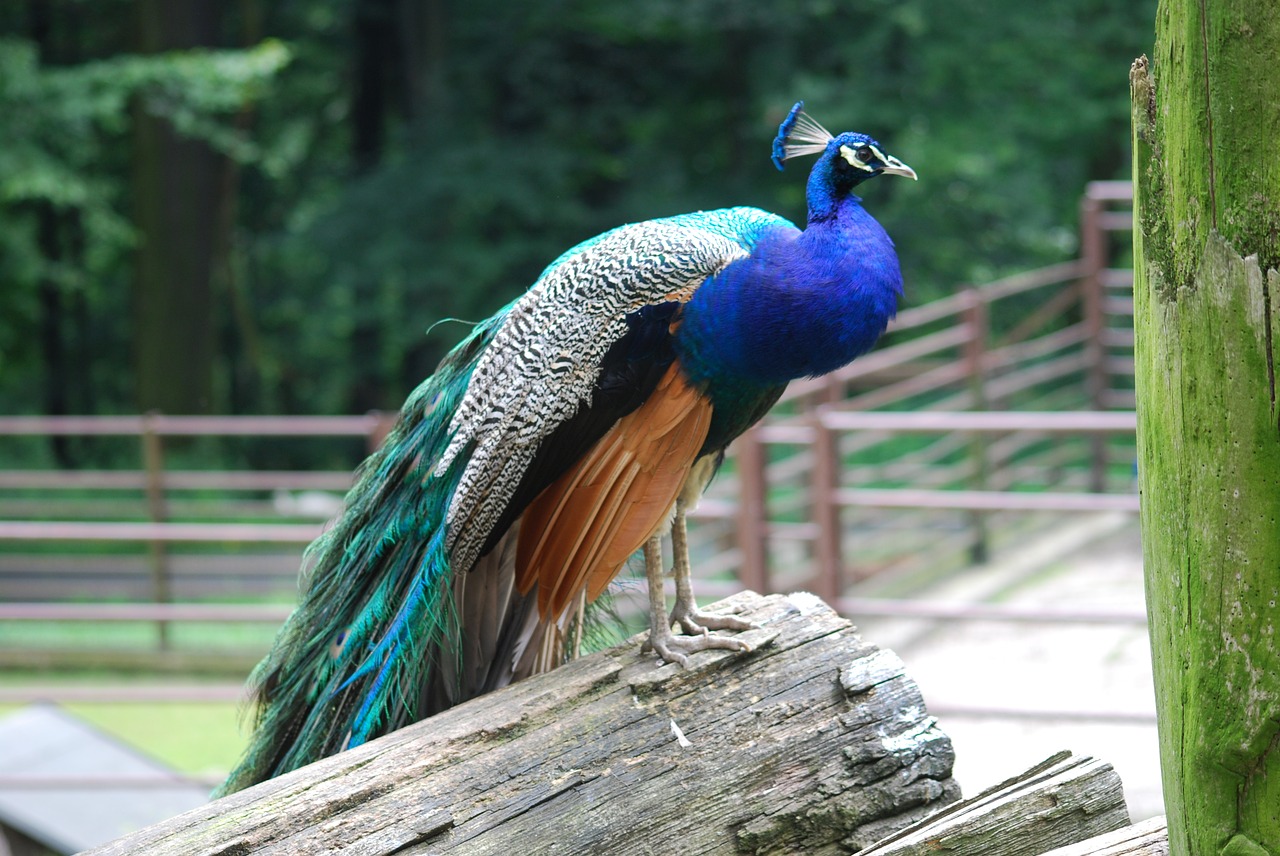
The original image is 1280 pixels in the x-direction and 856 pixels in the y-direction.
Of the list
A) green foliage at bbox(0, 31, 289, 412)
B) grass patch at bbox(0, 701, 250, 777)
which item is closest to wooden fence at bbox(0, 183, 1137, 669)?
grass patch at bbox(0, 701, 250, 777)

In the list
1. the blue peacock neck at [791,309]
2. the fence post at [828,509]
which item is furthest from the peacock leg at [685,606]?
the fence post at [828,509]

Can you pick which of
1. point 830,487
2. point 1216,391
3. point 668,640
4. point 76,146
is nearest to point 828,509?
point 830,487

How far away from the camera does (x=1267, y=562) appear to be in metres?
1.60

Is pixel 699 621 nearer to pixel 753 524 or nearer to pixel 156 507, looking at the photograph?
pixel 753 524

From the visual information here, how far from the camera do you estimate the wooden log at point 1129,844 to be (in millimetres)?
1932

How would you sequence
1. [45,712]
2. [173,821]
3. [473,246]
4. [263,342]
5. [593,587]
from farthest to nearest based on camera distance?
1. [263,342]
2. [473,246]
3. [45,712]
4. [593,587]
5. [173,821]

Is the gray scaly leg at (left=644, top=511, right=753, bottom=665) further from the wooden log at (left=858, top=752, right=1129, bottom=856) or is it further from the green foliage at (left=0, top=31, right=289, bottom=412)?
the green foliage at (left=0, top=31, right=289, bottom=412)

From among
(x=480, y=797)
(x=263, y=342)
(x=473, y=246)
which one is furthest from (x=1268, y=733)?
(x=263, y=342)

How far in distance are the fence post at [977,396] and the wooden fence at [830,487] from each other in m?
0.01

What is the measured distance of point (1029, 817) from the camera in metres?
2.16

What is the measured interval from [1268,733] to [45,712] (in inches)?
208

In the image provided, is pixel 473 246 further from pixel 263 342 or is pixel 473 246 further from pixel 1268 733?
pixel 1268 733

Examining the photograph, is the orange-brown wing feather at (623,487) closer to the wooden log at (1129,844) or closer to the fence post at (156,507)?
the wooden log at (1129,844)

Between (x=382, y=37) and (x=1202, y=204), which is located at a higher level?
(x=382, y=37)
